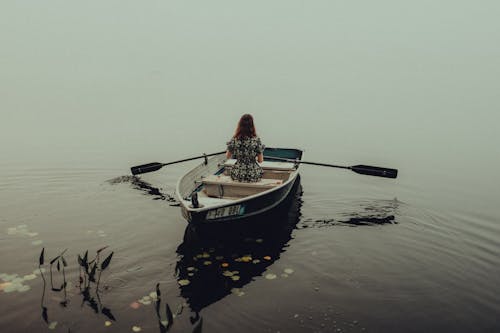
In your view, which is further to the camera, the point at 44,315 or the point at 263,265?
the point at 263,265

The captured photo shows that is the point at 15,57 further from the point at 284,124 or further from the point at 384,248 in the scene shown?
the point at 384,248

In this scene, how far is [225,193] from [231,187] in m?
0.27

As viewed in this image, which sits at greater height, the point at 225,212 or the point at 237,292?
the point at 225,212

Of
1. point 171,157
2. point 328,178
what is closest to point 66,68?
point 171,157

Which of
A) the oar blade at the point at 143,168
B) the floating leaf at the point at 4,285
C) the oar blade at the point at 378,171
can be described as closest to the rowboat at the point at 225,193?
the oar blade at the point at 143,168

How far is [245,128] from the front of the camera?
9.95 metres

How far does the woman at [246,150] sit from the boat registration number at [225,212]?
73.2 inches

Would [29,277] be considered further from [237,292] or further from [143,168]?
[143,168]

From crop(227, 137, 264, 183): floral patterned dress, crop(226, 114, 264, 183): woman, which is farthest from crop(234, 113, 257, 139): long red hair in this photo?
crop(227, 137, 264, 183): floral patterned dress

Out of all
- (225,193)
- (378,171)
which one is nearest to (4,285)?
(225,193)

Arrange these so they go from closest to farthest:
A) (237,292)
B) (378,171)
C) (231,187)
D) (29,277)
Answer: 1. (237,292)
2. (29,277)
3. (231,187)
4. (378,171)

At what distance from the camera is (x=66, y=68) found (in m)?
153

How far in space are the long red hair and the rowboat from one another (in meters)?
1.29

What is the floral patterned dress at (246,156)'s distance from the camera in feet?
33.4
